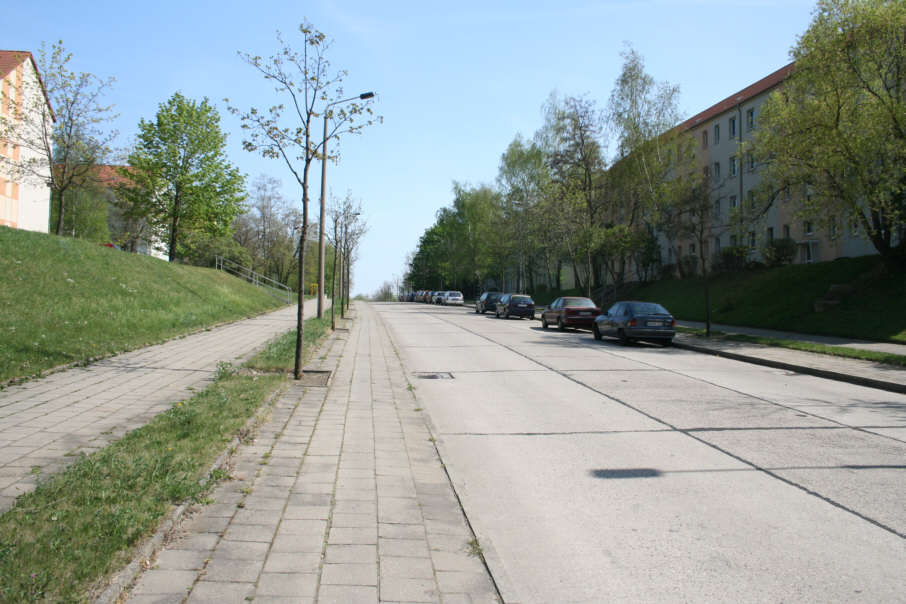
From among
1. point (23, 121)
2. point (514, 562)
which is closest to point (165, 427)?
point (514, 562)

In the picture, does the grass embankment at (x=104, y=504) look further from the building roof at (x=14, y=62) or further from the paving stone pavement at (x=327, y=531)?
the building roof at (x=14, y=62)

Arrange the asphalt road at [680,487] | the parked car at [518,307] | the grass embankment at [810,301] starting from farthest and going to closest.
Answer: the parked car at [518,307] → the grass embankment at [810,301] → the asphalt road at [680,487]

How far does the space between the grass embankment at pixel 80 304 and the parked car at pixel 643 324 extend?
1299 cm

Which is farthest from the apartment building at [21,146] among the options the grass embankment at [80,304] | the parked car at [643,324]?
the parked car at [643,324]

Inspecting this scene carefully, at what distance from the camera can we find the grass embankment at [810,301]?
20.8 metres

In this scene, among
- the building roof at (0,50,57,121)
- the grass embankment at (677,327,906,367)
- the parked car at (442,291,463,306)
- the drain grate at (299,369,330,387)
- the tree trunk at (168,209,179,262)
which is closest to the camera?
the drain grate at (299,369,330,387)

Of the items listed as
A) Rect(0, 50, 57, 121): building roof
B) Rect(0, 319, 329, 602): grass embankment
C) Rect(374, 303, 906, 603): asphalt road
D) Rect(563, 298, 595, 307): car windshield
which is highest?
Rect(0, 50, 57, 121): building roof

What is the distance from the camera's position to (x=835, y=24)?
836 inches

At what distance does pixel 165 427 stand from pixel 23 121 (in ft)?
100

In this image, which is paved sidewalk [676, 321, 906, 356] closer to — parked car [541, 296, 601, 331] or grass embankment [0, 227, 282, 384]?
parked car [541, 296, 601, 331]

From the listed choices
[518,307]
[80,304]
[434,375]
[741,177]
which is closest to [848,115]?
[434,375]

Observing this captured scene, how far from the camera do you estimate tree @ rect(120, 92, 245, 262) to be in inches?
1524

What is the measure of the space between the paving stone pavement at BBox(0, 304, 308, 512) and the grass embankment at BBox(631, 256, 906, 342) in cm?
1884

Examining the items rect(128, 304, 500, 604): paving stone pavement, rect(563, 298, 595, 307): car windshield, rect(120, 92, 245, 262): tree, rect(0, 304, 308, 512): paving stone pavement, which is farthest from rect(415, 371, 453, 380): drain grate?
rect(120, 92, 245, 262): tree
